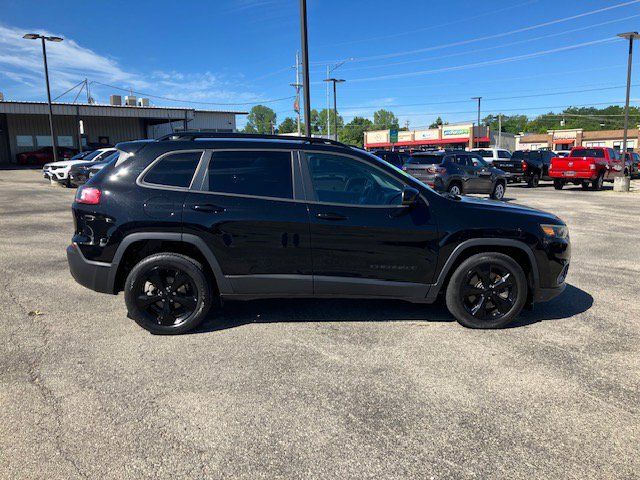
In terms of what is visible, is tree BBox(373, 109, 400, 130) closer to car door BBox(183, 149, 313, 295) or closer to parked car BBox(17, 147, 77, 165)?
parked car BBox(17, 147, 77, 165)

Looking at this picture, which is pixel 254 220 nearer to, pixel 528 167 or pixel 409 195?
pixel 409 195

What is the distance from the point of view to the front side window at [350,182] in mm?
4305

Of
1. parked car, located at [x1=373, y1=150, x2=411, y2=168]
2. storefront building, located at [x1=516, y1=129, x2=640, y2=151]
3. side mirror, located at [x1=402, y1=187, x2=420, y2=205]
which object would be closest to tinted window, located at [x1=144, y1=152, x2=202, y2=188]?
side mirror, located at [x1=402, y1=187, x2=420, y2=205]

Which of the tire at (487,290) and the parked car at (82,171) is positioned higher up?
the parked car at (82,171)

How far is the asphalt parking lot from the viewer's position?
8.47ft

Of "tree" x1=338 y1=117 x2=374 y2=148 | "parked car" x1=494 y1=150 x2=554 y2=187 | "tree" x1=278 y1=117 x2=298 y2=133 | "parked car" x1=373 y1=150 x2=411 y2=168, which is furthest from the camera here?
"tree" x1=278 y1=117 x2=298 y2=133

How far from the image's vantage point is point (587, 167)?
20484 millimetres

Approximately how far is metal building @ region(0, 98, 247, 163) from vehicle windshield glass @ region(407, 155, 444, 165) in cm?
3125

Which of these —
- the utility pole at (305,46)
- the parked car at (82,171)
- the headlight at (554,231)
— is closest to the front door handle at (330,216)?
the headlight at (554,231)

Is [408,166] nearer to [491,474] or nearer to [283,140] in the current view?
[283,140]

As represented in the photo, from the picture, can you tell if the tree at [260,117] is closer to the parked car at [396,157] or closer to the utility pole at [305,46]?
the parked car at [396,157]

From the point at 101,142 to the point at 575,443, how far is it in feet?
163

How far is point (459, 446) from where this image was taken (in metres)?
2.71

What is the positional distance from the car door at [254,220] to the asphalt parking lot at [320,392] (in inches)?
22.2
